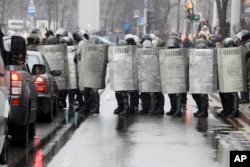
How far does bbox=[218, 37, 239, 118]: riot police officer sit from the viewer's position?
19922mm

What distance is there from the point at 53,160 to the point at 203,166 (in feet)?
7.33

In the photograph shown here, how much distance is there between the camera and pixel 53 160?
12234 millimetres

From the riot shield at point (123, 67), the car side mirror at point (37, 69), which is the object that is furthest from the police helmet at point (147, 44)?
the car side mirror at point (37, 69)

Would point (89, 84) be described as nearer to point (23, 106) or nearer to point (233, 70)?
point (233, 70)

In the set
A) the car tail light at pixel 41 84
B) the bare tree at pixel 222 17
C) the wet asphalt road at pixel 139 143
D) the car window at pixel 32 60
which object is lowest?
the wet asphalt road at pixel 139 143

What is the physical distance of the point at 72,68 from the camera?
21812mm

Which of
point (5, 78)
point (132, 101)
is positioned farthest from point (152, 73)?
point (5, 78)

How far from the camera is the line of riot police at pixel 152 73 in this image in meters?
19.9

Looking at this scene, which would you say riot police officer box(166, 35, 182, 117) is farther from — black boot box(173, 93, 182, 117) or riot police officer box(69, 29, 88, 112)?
riot police officer box(69, 29, 88, 112)

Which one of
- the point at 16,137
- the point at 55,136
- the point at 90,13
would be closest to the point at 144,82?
the point at 55,136

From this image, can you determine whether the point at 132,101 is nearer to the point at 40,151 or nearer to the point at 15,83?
the point at 40,151

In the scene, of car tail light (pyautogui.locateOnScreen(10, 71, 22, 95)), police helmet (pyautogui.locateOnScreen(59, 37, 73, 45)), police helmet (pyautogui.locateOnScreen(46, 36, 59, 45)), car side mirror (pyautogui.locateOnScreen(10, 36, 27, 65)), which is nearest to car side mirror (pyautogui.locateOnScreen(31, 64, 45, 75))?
car tail light (pyautogui.locateOnScreen(10, 71, 22, 95))

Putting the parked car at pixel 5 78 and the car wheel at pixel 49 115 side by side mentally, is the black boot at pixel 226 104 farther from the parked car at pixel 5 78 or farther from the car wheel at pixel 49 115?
the parked car at pixel 5 78

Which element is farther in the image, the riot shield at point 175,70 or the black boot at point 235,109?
the riot shield at point 175,70
